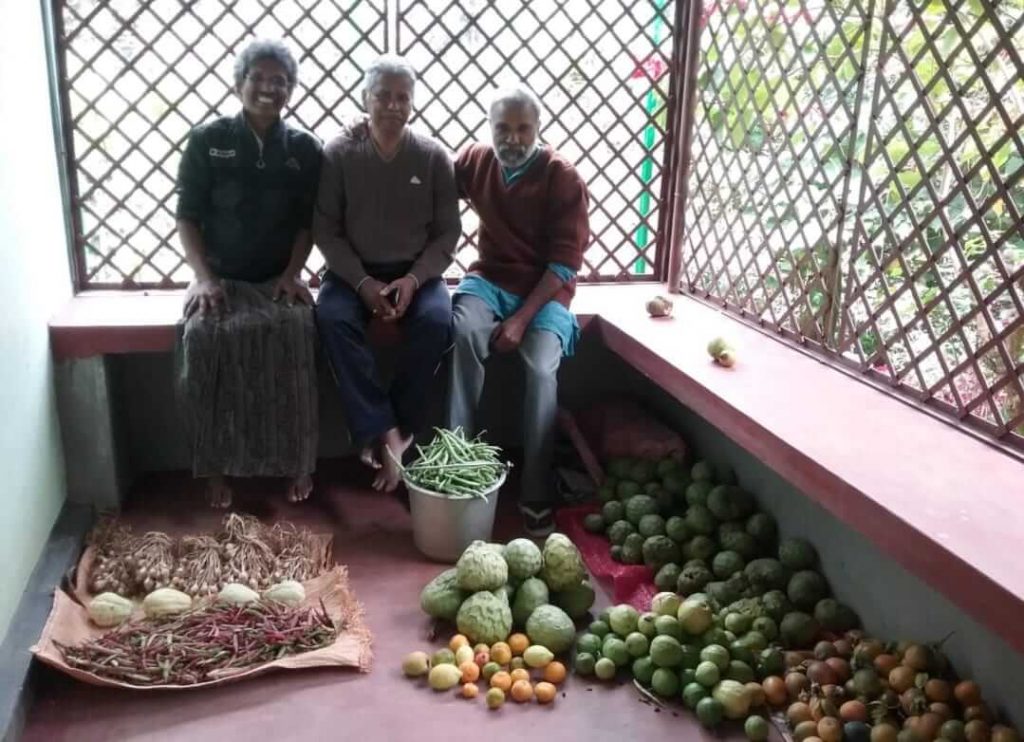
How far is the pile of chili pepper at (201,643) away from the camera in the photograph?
6.67ft

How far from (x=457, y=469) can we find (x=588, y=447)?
2.12ft

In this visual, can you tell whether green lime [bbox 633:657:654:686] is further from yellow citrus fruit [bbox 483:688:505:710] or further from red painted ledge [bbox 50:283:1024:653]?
red painted ledge [bbox 50:283:1024:653]

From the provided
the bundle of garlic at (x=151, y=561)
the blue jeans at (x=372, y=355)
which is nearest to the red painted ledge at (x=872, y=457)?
the blue jeans at (x=372, y=355)

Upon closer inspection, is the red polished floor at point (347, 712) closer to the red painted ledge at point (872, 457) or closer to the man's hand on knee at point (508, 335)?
the red painted ledge at point (872, 457)

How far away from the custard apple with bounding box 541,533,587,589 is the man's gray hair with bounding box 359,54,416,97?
1.35 metres

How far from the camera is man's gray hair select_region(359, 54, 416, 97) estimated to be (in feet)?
8.74

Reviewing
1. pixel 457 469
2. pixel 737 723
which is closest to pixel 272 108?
pixel 457 469

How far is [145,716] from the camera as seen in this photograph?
77.3 inches

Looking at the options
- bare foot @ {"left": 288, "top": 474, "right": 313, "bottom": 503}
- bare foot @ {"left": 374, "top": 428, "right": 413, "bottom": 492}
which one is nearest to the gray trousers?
bare foot @ {"left": 374, "top": 428, "right": 413, "bottom": 492}

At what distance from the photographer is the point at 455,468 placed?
253 centimetres

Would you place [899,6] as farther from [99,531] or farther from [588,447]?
[99,531]

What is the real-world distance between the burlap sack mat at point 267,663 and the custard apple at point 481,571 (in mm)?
257

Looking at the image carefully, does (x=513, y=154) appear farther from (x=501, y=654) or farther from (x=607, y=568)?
(x=501, y=654)

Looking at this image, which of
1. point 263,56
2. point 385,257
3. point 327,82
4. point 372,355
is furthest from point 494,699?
point 327,82
